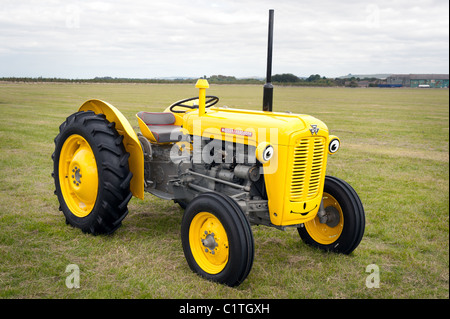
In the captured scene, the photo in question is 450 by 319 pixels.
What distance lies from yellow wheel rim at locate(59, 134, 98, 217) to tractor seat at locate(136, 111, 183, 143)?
692mm

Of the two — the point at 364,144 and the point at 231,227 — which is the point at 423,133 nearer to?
the point at 364,144

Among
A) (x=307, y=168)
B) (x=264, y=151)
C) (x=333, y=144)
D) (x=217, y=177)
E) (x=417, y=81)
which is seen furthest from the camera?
(x=417, y=81)

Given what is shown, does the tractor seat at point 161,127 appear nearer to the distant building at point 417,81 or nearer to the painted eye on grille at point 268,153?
the painted eye on grille at point 268,153

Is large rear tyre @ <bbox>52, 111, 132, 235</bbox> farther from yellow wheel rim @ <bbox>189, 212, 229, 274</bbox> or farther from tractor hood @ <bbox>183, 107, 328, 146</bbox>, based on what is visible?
yellow wheel rim @ <bbox>189, 212, 229, 274</bbox>

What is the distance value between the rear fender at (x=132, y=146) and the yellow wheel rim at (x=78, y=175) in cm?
38

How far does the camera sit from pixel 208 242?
339cm

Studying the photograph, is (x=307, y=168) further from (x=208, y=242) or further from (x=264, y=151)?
(x=208, y=242)

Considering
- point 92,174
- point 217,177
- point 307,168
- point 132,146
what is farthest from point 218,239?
point 92,174

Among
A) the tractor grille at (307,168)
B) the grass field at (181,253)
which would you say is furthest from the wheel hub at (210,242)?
the tractor grille at (307,168)

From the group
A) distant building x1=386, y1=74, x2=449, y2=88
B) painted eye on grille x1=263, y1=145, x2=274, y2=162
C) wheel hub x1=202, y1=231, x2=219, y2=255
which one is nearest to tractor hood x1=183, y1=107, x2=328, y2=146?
painted eye on grille x1=263, y1=145, x2=274, y2=162

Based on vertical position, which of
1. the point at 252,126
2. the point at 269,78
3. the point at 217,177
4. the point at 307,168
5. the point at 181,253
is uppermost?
the point at 269,78

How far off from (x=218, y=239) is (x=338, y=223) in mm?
1352

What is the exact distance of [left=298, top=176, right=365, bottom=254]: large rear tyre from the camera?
3822mm

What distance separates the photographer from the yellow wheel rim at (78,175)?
4262 mm
